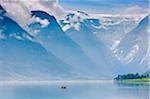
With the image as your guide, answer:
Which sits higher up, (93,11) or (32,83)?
(93,11)

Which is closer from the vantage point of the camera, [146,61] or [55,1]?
[55,1]

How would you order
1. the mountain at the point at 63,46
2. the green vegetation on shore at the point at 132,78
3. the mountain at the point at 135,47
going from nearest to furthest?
the mountain at the point at 63,46 → the mountain at the point at 135,47 → the green vegetation on shore at the point at 132,78

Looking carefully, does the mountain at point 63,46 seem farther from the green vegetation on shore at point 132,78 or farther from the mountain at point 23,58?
the green vegetation on shore at point 132,78

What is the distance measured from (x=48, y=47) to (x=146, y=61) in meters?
1.16

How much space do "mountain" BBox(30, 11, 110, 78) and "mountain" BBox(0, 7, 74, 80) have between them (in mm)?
81

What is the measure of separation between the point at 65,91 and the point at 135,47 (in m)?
0.94

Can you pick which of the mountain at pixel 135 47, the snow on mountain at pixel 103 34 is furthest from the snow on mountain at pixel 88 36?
the mountain at pixel 135 47

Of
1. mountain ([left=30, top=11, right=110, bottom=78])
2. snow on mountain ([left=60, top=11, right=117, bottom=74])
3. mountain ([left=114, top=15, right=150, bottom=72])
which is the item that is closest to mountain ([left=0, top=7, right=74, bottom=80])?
mountain ([left=30, top=11, right=110, bottom=78])

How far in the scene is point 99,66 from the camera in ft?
26.0

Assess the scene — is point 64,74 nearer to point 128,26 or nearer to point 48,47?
point 48,47

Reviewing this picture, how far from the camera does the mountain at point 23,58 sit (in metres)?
7.65

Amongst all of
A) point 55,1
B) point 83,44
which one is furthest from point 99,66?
point 55,1

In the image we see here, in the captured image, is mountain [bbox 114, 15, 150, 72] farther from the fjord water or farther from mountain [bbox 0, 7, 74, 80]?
mountain [bbox 0, 7, 74, 80]

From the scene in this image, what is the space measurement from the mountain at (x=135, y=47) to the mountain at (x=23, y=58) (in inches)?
25.1
